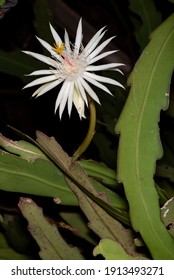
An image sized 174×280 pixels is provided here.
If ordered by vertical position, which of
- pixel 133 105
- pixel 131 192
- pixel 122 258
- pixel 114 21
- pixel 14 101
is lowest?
pixel 122 258

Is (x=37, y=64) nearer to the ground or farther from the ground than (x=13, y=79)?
nearer to the ground

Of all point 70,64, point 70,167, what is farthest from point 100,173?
point 70,64

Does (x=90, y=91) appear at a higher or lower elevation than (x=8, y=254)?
higher

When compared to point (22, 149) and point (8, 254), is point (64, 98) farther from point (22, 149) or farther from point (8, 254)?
point (8, 254)

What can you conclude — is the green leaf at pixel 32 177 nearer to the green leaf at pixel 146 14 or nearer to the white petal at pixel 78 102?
the white petal at pixel 78 102

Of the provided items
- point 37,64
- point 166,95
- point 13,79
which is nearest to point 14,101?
point 13,79

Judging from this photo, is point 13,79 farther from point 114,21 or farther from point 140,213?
point 140,213

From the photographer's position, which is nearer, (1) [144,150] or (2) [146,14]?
(1) [144,150]

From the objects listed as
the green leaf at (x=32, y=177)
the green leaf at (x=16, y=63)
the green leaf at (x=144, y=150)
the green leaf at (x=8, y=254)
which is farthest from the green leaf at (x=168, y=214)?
the green leaf at (x=16, y=63)
